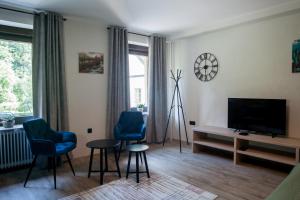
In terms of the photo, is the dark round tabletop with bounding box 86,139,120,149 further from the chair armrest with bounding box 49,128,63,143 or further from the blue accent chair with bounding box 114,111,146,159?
the blue accent chair with bounding box 114,111,146,159

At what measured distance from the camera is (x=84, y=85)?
13.0ft

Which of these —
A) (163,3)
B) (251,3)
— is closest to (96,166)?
(163,3)

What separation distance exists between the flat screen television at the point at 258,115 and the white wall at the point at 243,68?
20cm

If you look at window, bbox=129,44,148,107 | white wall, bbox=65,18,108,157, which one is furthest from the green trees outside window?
window, bbox=129,44,148,107

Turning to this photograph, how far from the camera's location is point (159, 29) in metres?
4.57

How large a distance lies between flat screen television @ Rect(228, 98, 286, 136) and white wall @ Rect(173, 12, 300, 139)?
201 mm

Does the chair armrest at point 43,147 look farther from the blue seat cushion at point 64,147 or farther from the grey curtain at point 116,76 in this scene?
the grey curtain at point 116,76

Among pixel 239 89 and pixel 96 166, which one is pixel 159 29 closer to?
pixel 239 89

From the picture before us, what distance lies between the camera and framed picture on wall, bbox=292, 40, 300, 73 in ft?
10.8

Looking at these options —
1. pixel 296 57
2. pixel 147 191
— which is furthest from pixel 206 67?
pixel 147 191

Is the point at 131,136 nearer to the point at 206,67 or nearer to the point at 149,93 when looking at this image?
the point at 149,93

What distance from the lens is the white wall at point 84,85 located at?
378 cm

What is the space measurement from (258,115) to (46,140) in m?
3.30

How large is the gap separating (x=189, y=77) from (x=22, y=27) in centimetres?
336
